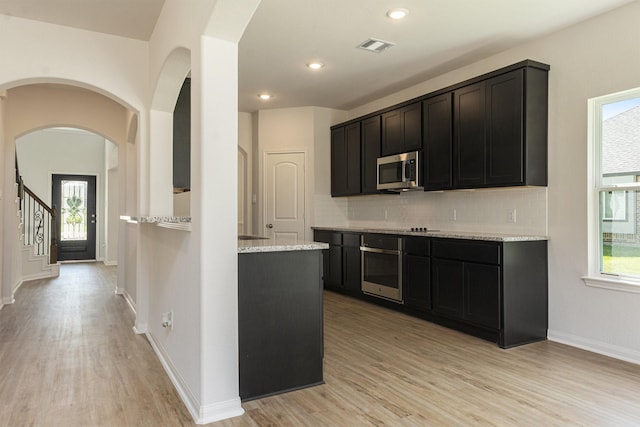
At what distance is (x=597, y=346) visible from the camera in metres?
3.39

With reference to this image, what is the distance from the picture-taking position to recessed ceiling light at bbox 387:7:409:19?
3.34 metres

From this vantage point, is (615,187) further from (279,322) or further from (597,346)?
(279,322)

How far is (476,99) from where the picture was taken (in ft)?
13.3

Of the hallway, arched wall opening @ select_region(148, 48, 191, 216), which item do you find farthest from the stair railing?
arched wall opening @ select_region(148, 48, 191, 216)

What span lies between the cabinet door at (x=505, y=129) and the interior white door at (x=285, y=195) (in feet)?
10.3

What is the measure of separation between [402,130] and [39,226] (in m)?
6.85

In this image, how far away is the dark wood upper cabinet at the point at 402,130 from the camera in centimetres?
479

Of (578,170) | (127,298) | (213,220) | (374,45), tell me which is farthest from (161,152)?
(578,170)

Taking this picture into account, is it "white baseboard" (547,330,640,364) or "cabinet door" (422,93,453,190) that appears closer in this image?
"white baseboard" (547,330,640,364)

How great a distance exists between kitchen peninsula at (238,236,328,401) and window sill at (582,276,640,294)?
2.28 m

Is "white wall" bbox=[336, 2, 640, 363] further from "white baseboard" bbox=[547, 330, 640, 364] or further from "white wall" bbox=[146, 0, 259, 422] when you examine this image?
"white wall" bbox=[146, 0, 259, 422]

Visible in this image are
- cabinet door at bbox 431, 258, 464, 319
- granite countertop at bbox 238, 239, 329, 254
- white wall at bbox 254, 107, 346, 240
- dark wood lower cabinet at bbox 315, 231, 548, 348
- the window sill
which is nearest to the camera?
granite countertop at bbox 238, 239, 329, 254

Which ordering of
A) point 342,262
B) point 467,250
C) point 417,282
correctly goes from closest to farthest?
point 467,250 → point 417,282 → point 342,262

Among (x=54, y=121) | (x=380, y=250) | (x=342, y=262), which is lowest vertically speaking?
(x=342, y=262)
